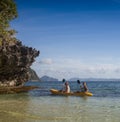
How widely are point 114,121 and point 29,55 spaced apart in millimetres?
51039

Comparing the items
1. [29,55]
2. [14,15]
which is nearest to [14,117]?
[14,15]

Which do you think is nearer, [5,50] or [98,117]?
[98,117]

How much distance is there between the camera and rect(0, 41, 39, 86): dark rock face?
61.2m

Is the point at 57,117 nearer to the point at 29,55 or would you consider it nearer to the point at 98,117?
the point at 98,117

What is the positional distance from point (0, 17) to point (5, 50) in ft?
126

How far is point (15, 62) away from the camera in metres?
62.5

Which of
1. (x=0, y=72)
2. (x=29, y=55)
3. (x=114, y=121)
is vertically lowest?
(x=114, y=121)

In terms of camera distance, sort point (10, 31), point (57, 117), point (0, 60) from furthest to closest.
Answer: point (0, 60) < point (10, 31) < point (57, 117)

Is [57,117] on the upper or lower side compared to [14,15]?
lower

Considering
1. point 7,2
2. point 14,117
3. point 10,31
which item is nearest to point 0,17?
point 10,31

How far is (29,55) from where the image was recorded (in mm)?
67250

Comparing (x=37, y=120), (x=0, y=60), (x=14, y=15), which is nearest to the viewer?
(x=37, y=120)

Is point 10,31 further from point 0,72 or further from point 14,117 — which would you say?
point 0,72

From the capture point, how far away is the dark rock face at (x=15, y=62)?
2409 inches
